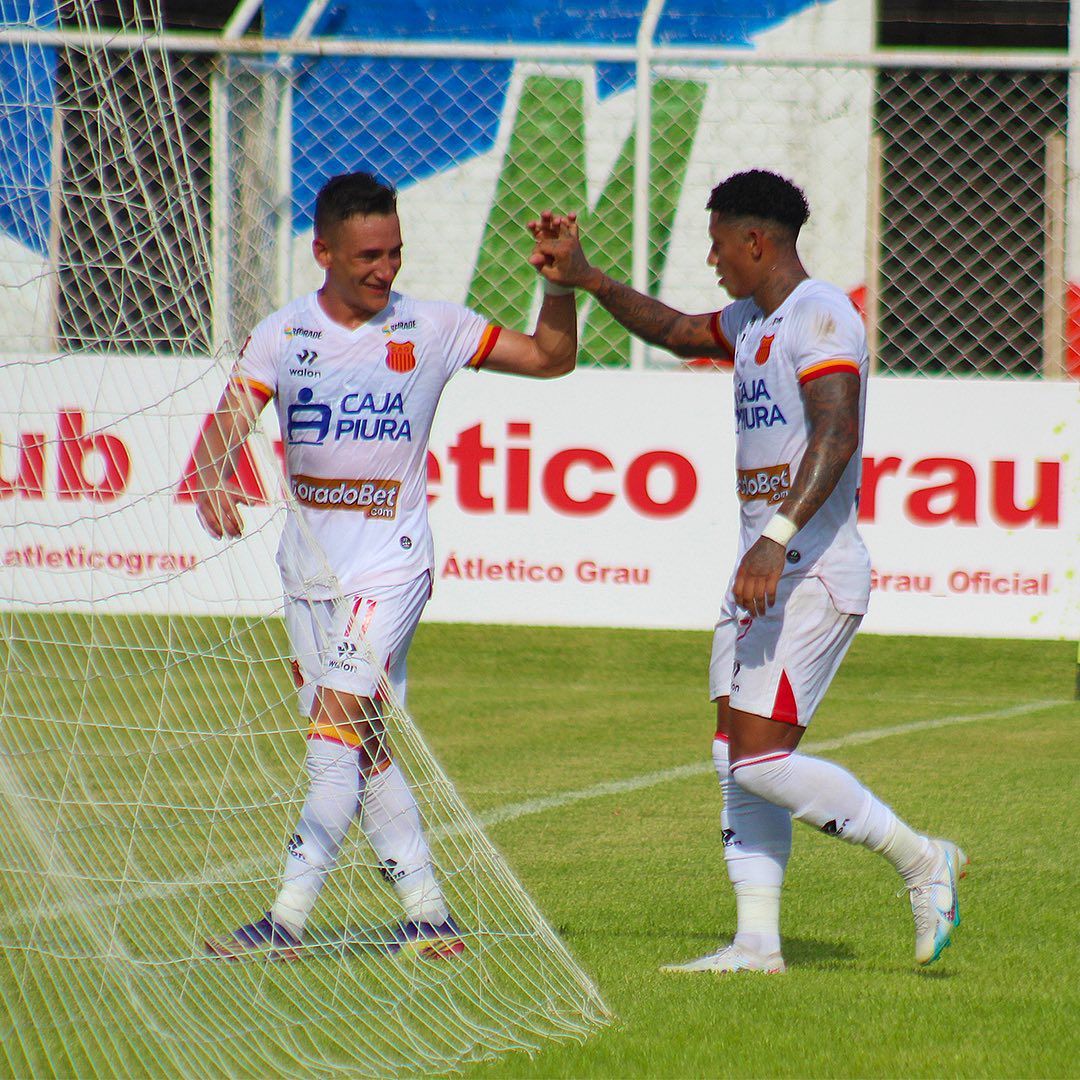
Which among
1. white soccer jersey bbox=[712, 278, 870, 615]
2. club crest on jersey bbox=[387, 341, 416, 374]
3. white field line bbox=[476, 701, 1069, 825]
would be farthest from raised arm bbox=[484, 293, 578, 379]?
white field line bbox=[476, 701, 1069, 825]

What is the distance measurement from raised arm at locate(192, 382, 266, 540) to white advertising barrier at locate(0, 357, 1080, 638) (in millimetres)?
4586

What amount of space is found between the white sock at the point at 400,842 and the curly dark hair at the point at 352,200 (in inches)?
57.3

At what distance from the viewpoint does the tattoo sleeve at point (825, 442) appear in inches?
172

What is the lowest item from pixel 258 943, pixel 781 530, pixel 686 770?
pixel 686 770

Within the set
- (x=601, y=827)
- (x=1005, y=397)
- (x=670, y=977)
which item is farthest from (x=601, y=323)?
(x=670, y=977)

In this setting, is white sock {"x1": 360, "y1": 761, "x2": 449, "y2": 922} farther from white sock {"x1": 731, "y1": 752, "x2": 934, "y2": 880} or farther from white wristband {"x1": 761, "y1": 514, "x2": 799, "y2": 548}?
white wristband {"x1": 761, "y1": 514, "x2": 799, "y2": 548}

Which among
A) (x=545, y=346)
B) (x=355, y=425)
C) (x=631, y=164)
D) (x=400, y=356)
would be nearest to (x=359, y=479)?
(x=355, y=425)

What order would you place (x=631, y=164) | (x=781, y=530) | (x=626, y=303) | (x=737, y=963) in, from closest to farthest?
(x=781, y=530)
(x=737, y=963)
(x=626, y=303)
(x=631, y=164)

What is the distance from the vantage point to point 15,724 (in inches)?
250

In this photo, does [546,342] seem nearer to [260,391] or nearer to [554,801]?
[260,391]

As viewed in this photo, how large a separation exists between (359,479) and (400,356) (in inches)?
13.8

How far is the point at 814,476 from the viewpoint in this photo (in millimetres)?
4371

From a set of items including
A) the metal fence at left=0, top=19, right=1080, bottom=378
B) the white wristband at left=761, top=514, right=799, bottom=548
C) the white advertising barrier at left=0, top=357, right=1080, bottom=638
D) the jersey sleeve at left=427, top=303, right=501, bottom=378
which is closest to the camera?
the white wristband at left=761, top=514, right=799, bottom=548

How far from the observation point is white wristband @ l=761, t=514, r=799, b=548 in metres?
4.35
